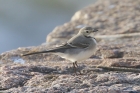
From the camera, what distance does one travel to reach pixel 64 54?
5430mm

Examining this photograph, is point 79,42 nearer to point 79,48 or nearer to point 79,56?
point 79,48

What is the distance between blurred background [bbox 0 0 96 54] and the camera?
506 inches

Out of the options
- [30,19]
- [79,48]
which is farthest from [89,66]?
[30,19]

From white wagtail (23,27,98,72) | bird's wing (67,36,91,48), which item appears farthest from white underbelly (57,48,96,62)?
bird's wing (67,36,91,48)

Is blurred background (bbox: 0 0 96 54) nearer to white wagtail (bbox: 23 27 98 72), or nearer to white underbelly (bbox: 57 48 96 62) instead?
white wagtail (bbox: 23 27 98 72)

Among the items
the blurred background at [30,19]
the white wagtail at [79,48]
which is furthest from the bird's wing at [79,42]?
the blurred background at [30,19]

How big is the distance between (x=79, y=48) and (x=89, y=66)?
777mm

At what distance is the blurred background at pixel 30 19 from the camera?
42.2 feet

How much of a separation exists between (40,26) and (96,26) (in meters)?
7.81

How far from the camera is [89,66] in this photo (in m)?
4.98

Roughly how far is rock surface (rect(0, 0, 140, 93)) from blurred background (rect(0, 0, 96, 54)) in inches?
211

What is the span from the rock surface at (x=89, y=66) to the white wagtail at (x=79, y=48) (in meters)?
0.09

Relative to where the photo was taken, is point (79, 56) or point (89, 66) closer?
point (89, 66)

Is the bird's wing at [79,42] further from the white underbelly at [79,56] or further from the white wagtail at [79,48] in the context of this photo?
the white underbelly at [79,56]
